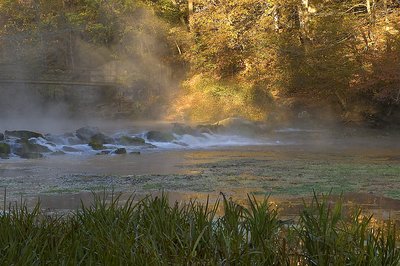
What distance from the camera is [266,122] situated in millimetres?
25812

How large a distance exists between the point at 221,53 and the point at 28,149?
57.4ft

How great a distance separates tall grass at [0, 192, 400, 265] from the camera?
10.7 ft

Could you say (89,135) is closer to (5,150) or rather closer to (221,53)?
(5,150)

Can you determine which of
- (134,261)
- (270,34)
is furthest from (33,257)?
(270,34)

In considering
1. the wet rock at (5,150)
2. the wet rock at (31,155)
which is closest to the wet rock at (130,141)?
the wet rock at (31,155)

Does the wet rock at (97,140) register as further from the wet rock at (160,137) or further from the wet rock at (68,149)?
the wet rock at (160,137)

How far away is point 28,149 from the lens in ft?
55.3

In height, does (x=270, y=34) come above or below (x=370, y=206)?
above

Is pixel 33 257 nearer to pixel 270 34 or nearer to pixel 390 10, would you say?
pixel 390 10

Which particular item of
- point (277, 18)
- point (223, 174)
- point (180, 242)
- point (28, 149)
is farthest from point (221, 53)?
point (180, 242)

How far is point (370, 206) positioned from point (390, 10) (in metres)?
18.9

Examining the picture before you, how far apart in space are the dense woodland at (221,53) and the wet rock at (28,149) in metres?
12.3

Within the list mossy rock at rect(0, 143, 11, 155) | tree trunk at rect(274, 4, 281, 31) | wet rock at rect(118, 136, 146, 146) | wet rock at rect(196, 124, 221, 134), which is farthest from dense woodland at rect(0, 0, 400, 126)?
mossy rock at rect(0, 143, 11, 155)

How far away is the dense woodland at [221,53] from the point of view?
22906mm
